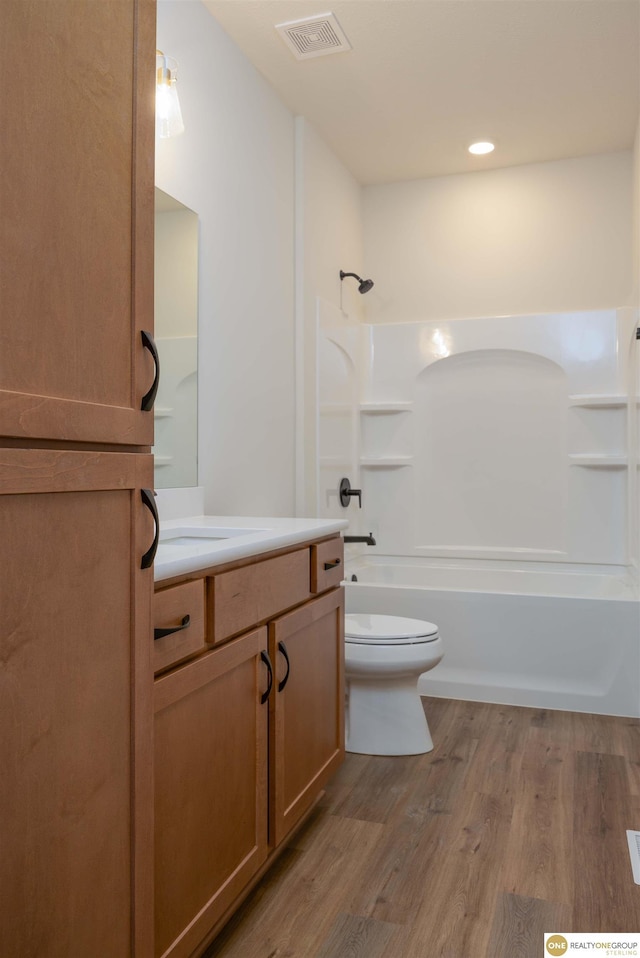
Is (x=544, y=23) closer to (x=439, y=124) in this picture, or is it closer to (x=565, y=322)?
(x=439, y=124)

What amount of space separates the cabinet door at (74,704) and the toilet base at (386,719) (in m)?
1.57

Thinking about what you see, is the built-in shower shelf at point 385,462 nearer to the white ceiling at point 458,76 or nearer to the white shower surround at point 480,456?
the white shower surround at point 480,456

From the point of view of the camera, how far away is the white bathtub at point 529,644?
10.2 ft

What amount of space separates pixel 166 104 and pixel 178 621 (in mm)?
1656

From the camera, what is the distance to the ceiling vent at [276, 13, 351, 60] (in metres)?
2.77

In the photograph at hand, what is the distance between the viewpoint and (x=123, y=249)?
1.14 metres

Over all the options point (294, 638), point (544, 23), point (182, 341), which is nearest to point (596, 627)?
point (294, 638)

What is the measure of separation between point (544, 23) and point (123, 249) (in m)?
2.46

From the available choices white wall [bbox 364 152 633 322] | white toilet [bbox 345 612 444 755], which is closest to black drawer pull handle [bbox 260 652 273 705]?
white toilet [bbox 345 612 444 755]

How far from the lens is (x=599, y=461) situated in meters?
4.03

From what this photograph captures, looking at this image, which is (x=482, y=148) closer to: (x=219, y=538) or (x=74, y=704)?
(x=219, y=538)

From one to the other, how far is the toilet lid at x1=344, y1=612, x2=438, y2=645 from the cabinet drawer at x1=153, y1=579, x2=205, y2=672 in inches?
51.2

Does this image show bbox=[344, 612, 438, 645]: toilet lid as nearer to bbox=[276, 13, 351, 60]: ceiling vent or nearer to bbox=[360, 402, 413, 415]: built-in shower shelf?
bbox=[360, 402, 413, 415]: built-in shower shelf

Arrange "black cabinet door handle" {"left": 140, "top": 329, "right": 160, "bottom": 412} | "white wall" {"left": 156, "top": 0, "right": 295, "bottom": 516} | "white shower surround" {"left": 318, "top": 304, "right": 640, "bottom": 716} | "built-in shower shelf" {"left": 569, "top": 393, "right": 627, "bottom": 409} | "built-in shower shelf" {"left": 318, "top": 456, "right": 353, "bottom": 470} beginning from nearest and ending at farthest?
"black cabinet door handle" {"left": 140, "top": 329, "right": 160, "bottom": 412}, "white wall" {"left": 156, "top": 0, "right": 295, "bottom": 516}, "built-in shower shelf" {"left": 318, "top": 456, "right": 353, "bottom": 470}, "white shower surround" {"left": 318, "top": 304, "right": 640, "bottom": 716}, "built-in shower shelf" {"left": 569, "top": 393, "right": 627, "bottom": 409}
